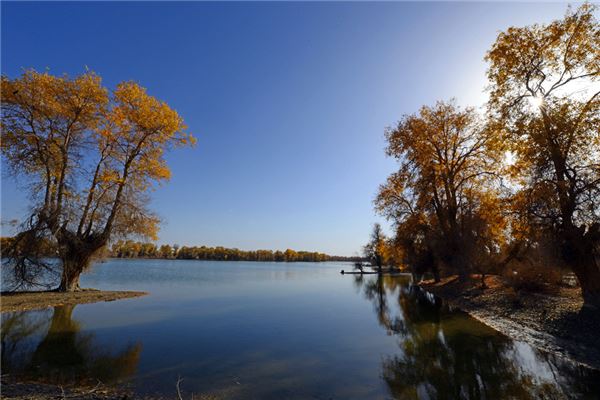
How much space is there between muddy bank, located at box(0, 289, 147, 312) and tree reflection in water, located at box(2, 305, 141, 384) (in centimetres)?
343

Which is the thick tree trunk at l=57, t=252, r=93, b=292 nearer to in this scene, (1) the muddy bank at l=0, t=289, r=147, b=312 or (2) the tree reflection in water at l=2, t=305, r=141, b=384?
(1) the muddy bank at l=0, t=289, r=147, b=312

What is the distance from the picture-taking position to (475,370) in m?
8.63

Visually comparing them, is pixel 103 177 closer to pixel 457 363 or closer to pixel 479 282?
pixel 457 363

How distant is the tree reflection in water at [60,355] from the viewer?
7.85m

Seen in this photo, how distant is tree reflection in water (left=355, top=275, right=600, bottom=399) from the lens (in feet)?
23.5

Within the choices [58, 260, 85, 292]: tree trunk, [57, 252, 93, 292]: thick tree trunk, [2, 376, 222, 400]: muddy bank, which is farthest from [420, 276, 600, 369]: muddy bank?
[58, 260, 85, 292]: tree trunk

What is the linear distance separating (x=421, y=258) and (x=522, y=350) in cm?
2083

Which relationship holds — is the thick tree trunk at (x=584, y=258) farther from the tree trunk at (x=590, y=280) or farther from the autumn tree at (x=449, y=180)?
the autumn tree at (x=449, y=180)

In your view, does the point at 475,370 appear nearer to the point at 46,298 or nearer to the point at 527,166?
the point at 527,166

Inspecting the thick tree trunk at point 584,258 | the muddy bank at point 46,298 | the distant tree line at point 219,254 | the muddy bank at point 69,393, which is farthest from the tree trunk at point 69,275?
the distant tree line at point 219,254

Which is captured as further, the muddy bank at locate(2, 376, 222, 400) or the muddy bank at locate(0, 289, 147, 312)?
the muddy bank at locate(0, 289, 147, 312)

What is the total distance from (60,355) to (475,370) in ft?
39.9

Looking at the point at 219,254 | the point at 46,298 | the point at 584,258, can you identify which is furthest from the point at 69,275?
the point at 219,254

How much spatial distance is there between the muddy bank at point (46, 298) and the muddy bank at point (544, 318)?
22.4m
